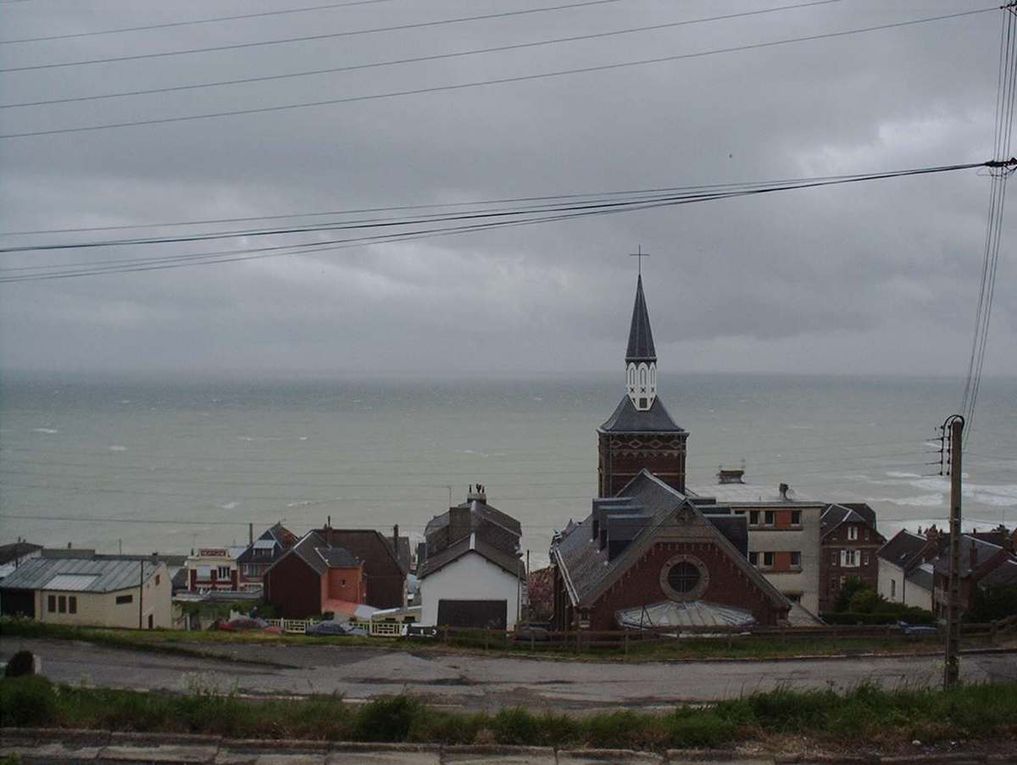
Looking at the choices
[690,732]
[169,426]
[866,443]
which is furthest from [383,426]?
[690,732]

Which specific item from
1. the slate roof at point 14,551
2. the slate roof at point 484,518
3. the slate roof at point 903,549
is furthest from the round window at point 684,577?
the slate roof at point 14,551

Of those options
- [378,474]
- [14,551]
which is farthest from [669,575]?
[378,474]

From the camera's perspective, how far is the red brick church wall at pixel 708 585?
92.1ft

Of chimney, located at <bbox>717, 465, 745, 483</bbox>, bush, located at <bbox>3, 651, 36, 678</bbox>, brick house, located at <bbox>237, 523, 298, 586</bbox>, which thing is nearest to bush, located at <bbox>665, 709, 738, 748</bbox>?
bush, located at <bbox>3, 651, 36, 678</bbox>

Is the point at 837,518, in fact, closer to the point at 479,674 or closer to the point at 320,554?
the point at 320,554

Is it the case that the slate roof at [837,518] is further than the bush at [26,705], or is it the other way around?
the slate roof at [837,518]

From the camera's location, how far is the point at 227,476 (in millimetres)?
108375

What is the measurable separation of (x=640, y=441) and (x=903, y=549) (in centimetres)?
1800

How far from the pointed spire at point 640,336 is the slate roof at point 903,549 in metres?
18.2

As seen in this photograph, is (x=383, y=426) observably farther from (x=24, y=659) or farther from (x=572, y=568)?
(x=24, y=659)

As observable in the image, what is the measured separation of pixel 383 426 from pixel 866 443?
9005 centimetres

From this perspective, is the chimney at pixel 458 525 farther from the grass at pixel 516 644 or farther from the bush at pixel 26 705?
the bush at pixel 26 705

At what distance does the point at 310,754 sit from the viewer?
10430 mm

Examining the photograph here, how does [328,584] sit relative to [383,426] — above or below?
below
